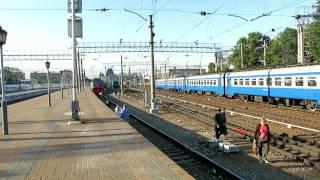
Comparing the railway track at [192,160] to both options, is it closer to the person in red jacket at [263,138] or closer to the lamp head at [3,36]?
the person in red jacket at [263,138]

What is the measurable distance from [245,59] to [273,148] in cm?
8018

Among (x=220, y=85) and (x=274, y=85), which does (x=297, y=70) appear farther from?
(x=220, y=85)

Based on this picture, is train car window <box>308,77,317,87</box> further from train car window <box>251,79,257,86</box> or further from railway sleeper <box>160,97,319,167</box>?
train car window <box>251,79,257,86</box>

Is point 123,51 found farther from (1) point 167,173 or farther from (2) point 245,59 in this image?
(1) point 167,173

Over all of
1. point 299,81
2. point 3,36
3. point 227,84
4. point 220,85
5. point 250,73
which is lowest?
point 220,85

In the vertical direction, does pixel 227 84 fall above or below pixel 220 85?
above

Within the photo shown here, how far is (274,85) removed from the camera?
33219mm

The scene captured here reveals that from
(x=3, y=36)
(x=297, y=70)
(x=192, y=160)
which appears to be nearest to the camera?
(x=192, y=160)

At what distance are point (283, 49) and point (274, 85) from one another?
192 ft

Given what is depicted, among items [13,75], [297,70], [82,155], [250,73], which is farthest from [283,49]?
[82,155]

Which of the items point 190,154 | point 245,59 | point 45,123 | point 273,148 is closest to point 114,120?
point 45,123

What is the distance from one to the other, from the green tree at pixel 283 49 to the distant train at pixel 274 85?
3691 cm

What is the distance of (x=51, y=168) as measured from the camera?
9.98m

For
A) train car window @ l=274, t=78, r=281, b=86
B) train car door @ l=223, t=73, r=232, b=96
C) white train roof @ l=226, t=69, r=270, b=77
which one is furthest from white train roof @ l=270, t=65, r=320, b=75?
train car door @ l=223, t=73, r=232, b=96
